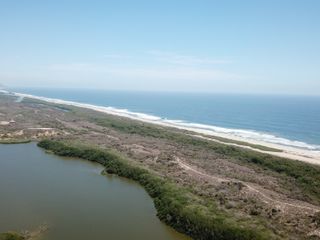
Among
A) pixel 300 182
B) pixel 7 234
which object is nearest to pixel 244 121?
pixel 300 182

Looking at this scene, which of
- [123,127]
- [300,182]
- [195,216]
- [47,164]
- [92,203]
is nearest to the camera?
[195,216]

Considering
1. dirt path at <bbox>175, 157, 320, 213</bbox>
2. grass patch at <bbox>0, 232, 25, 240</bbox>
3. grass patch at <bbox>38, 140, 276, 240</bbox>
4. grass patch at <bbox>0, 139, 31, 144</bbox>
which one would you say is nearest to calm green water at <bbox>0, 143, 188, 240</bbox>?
grass patch at <bbox>38, 140, 276, 240</bbox>

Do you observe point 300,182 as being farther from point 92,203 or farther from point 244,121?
point 244,121

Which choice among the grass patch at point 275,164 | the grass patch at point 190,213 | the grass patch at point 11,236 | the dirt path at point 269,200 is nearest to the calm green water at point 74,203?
the grass patch at point 190,213

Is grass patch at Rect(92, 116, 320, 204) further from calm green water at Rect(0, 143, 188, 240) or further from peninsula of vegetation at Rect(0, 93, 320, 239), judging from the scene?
calm green water at Rect(0, 143, 188, 240)

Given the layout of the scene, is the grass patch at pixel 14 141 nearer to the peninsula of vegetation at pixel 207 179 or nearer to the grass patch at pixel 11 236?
the peninsula of vegetation at pixel 207 179

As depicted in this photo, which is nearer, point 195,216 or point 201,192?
point 195,216
